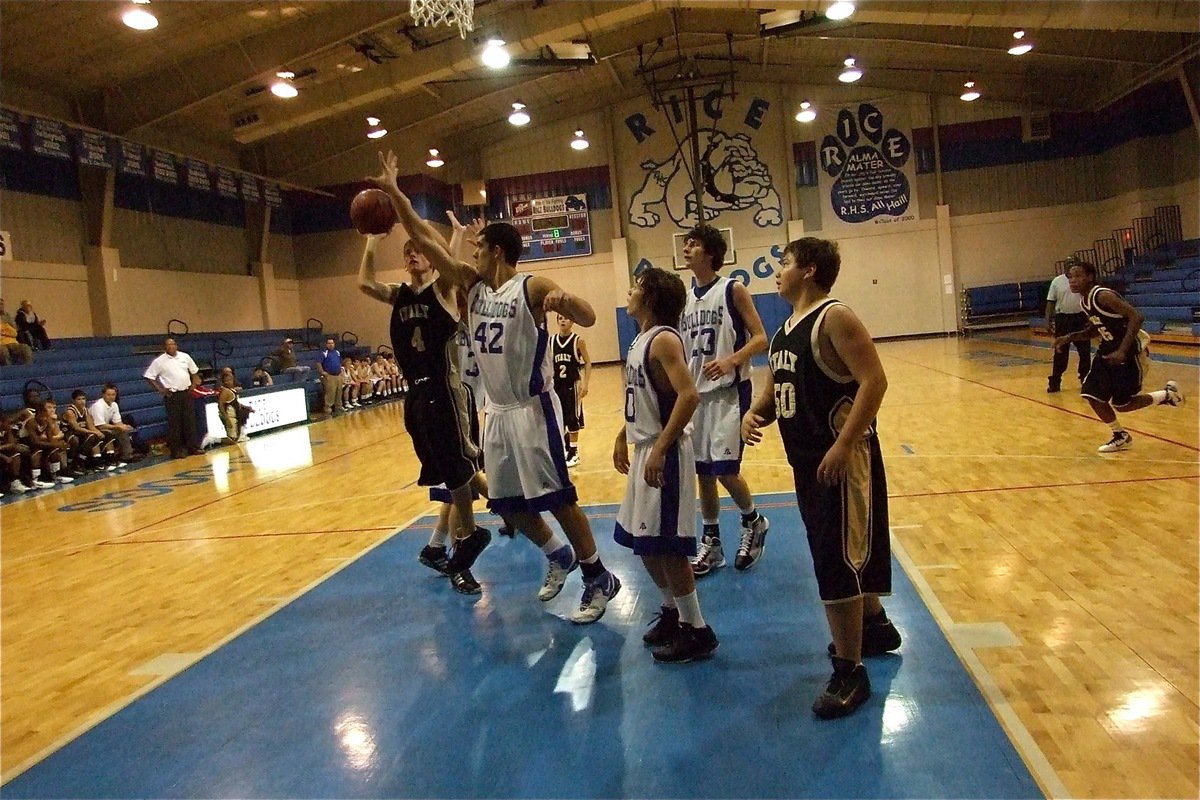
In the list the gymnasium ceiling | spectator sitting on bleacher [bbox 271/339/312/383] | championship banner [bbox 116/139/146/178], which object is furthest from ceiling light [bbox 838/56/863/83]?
championship banner [bbox 116/139/146/178]

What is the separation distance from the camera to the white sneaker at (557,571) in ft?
13.5

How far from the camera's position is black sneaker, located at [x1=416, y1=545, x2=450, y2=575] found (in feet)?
15.3

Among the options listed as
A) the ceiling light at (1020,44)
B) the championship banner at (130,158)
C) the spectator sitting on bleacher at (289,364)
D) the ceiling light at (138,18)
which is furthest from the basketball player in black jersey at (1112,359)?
the championship banner at (130,158)

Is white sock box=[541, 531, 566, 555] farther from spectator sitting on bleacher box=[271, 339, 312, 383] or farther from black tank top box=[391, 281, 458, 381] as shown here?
spectator sitting on bleacher box=[271, 339, 312, 383]

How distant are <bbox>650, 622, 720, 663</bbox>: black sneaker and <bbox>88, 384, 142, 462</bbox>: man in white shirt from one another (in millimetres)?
10484

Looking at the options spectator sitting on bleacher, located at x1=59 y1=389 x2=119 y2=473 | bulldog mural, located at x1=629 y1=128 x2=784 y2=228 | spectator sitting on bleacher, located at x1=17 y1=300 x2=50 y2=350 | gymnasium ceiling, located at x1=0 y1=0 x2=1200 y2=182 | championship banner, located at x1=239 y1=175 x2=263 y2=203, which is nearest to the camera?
spectator sitting on bleacher, located at x1=59 y1=389 x2=119 y2=473

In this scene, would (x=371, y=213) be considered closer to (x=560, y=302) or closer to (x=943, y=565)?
(x=560, y=302)

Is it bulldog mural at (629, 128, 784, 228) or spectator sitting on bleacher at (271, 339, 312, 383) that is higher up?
bulldog mural at (629, 128, 784, 228)

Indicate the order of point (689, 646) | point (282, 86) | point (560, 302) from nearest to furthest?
point (689, 646), point (560, 302), point (282, 86)

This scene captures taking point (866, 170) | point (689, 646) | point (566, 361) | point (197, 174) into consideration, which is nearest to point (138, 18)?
point (566, 361)

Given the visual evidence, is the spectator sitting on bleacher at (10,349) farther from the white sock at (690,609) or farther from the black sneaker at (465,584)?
the white sock at (690,609)

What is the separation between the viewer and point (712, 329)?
4.30 metres

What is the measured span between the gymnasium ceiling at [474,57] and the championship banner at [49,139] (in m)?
1.01

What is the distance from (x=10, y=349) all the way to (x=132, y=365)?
2.31m
